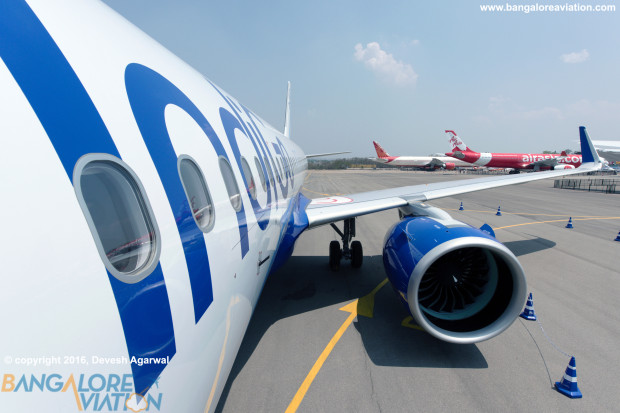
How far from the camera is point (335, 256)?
24.2 feet

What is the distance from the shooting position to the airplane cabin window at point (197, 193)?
207 centimetres

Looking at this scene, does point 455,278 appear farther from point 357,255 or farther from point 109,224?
point 109,224

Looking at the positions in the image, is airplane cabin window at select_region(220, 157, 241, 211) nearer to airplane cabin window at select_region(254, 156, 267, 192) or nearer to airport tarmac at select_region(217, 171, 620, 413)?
airplane cabin window at select_region(254, 156, 267, 192)

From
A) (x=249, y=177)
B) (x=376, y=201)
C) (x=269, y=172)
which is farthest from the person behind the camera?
(x=376, y=201)

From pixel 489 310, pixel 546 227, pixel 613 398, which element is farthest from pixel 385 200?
pixel 546 227

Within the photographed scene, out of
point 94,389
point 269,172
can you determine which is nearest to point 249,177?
point 269,172

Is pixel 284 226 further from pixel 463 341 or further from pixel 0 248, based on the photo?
pixel 0 248

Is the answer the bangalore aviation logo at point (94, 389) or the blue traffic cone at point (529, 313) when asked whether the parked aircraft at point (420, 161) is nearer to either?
the blue traffic cone at point (529, 313)

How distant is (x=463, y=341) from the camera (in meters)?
3.81

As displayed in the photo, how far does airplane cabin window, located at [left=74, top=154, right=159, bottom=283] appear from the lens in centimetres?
127

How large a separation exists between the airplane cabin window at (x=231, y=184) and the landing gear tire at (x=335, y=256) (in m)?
4.60

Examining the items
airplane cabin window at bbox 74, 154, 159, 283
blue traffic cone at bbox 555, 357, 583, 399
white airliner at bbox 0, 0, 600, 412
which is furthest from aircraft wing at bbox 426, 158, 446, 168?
airplane cabin window at bbox 74, 154, 159, 283

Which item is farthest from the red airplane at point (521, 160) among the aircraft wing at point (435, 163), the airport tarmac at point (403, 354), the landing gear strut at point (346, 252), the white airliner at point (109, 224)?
the white airliner at point (109, 224)

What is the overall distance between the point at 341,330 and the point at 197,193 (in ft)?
11.9
